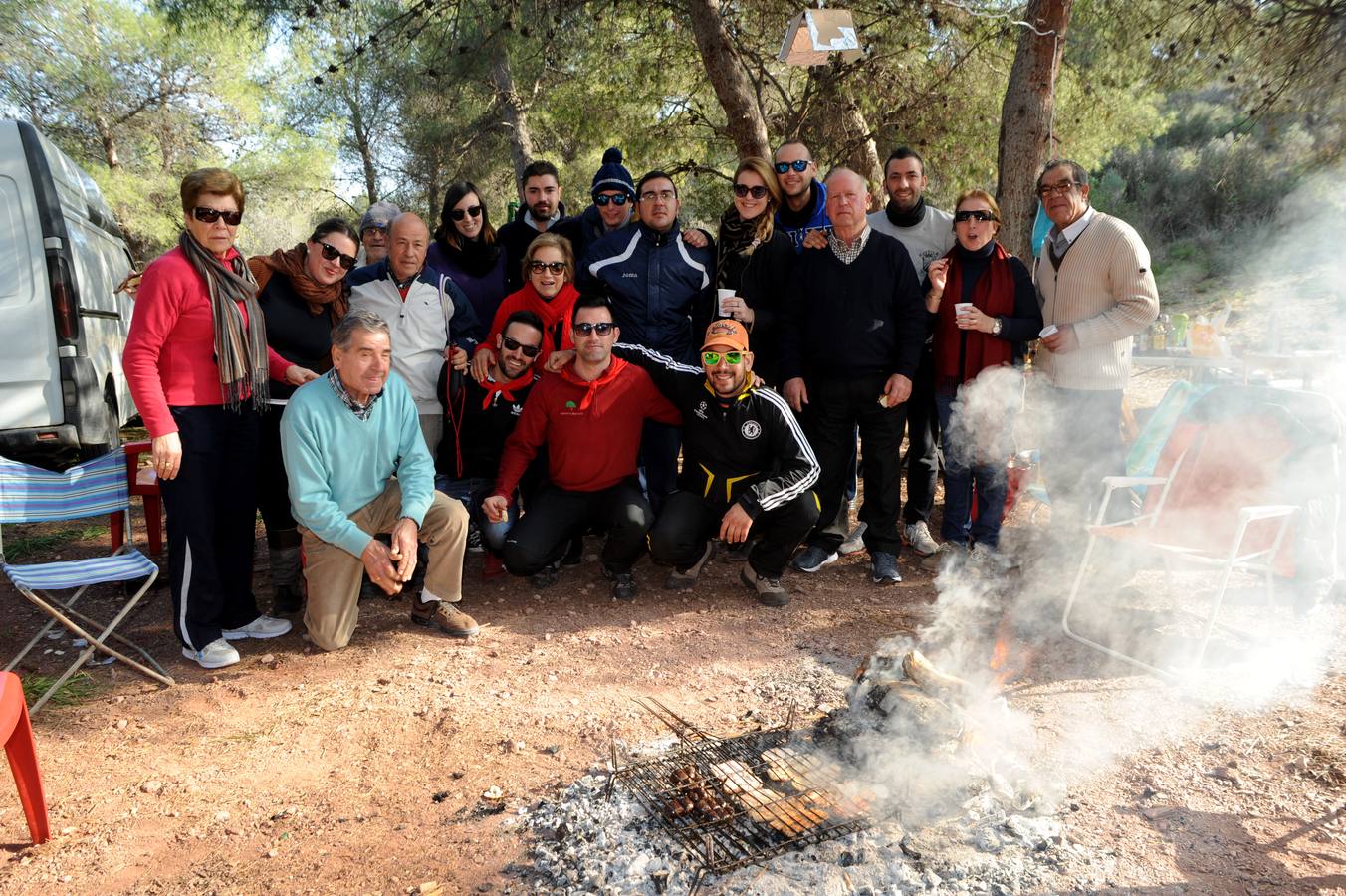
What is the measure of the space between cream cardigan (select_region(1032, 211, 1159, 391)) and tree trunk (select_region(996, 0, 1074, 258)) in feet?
6.20

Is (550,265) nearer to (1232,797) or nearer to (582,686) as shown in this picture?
(582,686)

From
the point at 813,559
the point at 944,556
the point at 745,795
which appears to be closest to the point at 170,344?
the point at 745,795

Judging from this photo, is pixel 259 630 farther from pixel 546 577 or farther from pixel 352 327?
pixel 352 327

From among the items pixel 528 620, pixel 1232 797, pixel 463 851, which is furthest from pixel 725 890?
pixel 528 620

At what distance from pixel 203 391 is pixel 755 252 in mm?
3041

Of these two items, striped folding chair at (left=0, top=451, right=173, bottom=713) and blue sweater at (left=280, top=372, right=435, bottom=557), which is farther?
blue sweater at (left=280, top=372, right=435, bottom=557)

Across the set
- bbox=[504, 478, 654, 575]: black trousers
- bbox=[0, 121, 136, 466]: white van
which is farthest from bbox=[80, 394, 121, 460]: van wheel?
bbox=[504, 478, 654, 575]: black trousers

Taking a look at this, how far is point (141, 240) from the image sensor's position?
50.3 feet

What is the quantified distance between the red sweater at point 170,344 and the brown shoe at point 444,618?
1.46m

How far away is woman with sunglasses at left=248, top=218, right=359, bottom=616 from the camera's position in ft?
14.0

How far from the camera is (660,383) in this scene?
496cm

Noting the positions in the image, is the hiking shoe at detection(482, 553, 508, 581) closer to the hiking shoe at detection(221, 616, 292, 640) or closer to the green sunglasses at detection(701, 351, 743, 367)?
the hiking shoe at detection(221, 616, 292, 640)

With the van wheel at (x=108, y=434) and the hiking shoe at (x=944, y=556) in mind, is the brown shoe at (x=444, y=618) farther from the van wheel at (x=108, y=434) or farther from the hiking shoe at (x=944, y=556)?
the van wheel at (x=108, y=434)

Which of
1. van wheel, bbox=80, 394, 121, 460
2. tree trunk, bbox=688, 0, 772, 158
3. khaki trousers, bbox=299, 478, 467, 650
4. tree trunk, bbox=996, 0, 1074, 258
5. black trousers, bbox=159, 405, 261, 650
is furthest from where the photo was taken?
tree trunk, bbox=688, 0, 772, 158
